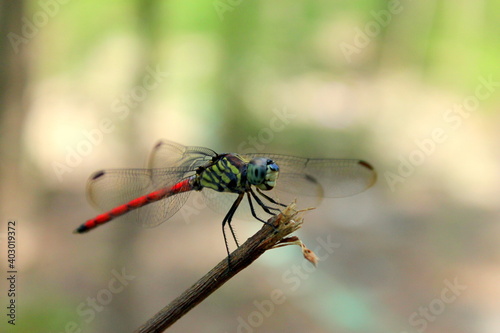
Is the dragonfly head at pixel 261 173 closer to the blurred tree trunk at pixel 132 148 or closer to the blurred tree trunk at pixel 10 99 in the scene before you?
the blurred tree trunk at pixel 10 99

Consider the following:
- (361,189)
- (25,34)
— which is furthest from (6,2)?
(361,189)

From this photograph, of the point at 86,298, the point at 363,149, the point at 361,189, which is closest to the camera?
the point at 361,189

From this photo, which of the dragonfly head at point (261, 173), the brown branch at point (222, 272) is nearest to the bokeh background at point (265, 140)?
the dragonfly head at point (261, 173)

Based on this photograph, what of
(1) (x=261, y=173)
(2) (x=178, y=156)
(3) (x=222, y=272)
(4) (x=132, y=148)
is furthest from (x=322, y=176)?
(4) (x=132, y=148)

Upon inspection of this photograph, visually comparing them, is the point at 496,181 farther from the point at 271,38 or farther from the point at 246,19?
the point at 246,19

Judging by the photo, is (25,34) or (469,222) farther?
(469,222)

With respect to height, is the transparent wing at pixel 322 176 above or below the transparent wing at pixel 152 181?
below
